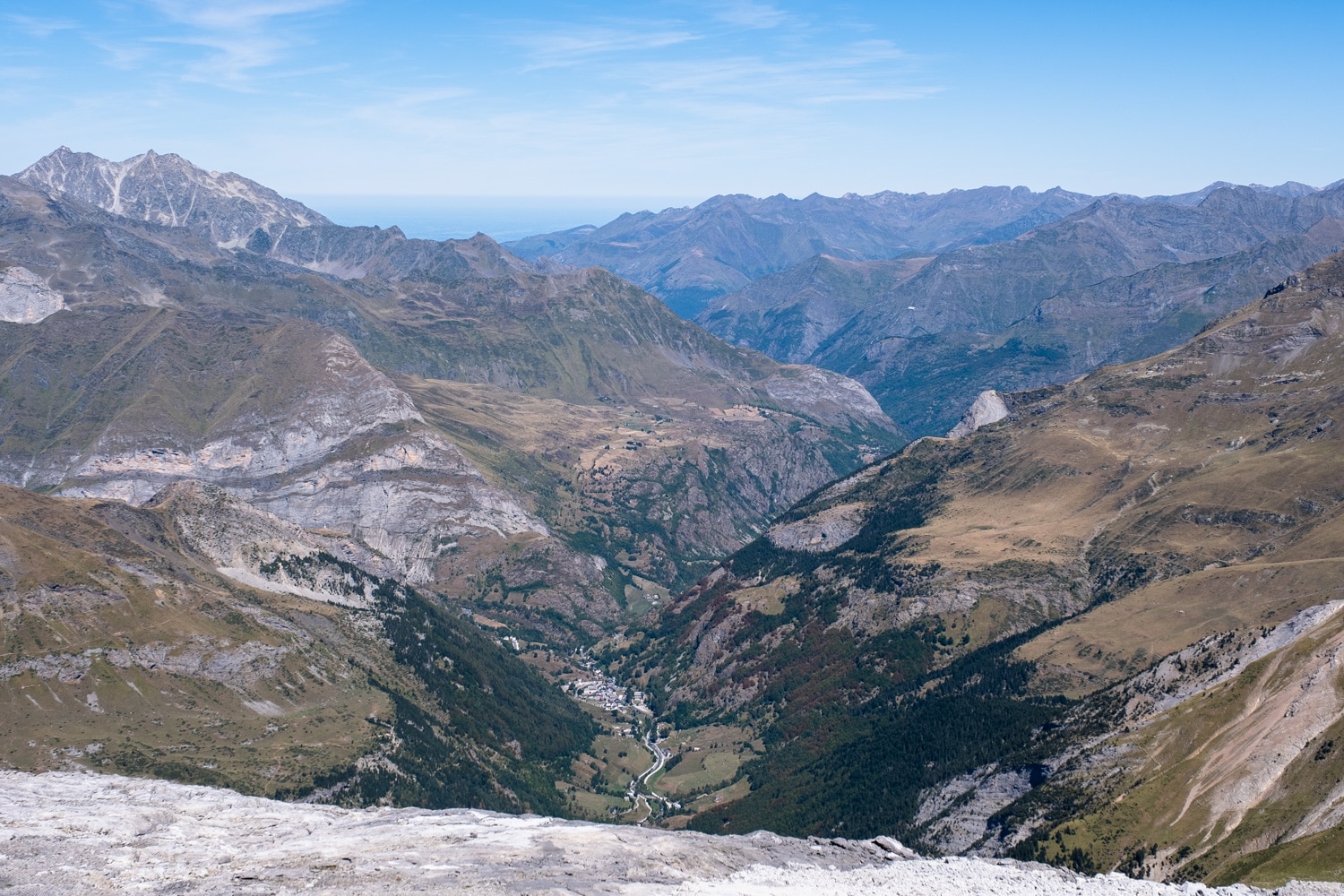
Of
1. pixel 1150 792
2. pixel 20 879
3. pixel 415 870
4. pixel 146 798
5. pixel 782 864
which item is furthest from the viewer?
pixel 1150 792

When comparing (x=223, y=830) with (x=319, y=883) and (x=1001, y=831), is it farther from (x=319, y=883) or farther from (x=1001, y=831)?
(x=1001, y=831)

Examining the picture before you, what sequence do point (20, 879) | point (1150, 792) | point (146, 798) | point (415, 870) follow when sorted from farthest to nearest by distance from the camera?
point (1150, 792) < point (146, 798) < point (415, 870) < point (20, 879)

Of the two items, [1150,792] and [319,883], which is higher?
[319,883]

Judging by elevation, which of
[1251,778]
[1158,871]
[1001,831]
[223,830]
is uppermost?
[223,830]

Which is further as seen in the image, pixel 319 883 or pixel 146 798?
pixel 146 798

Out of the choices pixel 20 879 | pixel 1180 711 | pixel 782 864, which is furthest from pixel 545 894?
pixel 1180 711

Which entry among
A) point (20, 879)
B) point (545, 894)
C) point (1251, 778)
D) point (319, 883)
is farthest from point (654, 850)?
point (1251, 778)
